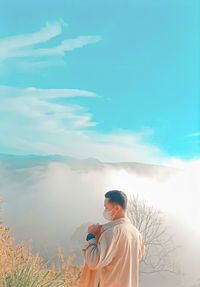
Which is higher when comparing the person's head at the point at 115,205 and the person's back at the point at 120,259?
the person's head at the point at 115,205

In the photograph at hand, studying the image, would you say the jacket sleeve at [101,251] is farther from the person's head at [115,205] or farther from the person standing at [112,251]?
the person's head at [115,205]

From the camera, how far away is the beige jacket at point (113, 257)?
5.98 ft

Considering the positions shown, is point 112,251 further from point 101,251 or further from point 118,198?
point 118,198

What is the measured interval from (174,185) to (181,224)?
2.01 ft

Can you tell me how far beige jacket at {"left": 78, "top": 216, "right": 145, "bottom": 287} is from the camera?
5.98 ft

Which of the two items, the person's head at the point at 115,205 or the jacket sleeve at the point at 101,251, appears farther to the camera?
the person's head at the point at 115,205

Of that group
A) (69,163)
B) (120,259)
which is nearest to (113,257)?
(120,259)

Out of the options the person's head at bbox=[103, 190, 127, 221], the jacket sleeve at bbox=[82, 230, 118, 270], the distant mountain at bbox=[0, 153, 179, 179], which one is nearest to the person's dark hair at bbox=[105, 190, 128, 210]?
the person's head at bbox=[103, 190, 127, 221]

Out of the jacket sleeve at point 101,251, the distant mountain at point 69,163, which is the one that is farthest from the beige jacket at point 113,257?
the distant mountain at point 69,163

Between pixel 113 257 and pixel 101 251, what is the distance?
0.13 metres

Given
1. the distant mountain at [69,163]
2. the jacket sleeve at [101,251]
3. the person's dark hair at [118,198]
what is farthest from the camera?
the distant mountain at [69,163]

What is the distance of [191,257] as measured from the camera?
650cm

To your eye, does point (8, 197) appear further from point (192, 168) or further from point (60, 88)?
point (192, 168)

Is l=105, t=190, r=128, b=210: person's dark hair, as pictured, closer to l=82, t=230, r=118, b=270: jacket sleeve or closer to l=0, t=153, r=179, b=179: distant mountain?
l=82, t=230, r=118, b=270: jacket sleeve
